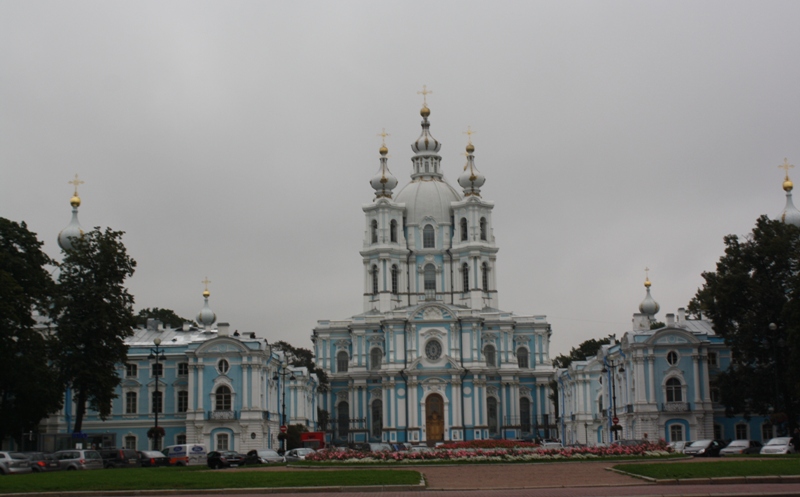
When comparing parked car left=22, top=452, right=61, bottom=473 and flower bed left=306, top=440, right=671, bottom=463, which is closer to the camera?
flower bed left=306, top=440, right=671, bottom=463

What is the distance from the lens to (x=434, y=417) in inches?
3519

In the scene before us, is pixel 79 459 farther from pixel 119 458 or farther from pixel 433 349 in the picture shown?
pixel 433 349

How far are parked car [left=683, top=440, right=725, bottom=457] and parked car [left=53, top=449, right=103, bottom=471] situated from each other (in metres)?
25.0

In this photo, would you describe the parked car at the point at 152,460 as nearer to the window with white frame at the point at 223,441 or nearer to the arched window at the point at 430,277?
the window with white frame at the point at 223,441

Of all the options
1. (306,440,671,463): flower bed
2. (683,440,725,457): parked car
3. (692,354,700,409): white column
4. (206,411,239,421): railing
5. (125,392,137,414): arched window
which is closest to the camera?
(306,440,671,463): flower bed

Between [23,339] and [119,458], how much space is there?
715 cm

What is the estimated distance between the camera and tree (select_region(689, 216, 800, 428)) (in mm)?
57219

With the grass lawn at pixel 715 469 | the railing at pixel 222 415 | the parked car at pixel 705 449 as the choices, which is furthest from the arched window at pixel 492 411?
the grass lawn at pixel 715 469

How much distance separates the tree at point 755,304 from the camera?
57219 mm

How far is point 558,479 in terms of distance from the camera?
29.6 m

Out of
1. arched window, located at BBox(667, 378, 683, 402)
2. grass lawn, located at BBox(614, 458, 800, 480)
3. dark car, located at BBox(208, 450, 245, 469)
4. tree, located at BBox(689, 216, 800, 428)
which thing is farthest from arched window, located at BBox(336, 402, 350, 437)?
grass lawn, located at BBox(614, 458, 800, 480)

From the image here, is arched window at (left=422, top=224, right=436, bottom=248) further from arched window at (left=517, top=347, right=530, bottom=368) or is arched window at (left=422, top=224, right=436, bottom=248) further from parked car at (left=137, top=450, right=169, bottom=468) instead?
parked car at (left=137, top=450, right=169, bottom=468)

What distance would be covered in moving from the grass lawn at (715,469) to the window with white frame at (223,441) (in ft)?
131

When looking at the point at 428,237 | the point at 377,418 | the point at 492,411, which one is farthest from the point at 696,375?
the point at 428,237
